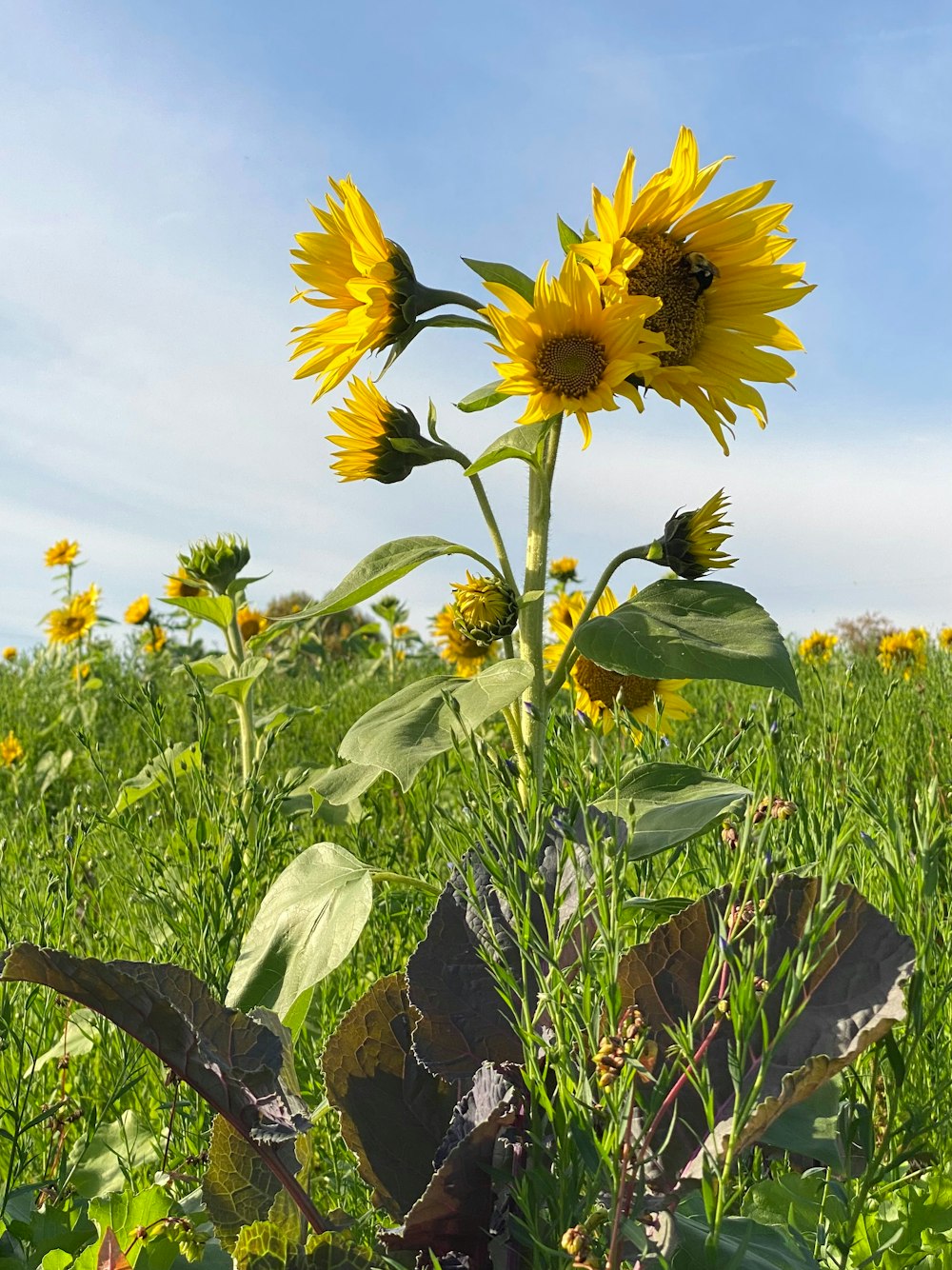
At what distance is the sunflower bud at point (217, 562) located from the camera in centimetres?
293

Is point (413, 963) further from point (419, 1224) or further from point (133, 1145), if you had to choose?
point (133, 1145)

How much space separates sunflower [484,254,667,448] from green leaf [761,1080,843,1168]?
942 millimetres

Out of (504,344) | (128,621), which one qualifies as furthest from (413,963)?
(128,621)

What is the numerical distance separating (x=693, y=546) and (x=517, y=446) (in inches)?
14.8

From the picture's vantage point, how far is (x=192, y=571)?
2951mm

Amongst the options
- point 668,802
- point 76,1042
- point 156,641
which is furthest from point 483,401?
point 156,641

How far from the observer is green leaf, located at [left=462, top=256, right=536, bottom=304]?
1.70 meters

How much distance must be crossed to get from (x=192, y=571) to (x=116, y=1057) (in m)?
1.78

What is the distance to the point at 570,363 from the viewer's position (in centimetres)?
161

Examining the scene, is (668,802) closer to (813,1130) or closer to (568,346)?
(813,1130)

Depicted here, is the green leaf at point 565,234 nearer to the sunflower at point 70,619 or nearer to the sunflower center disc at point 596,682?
the sunflower center disc at point 596,682

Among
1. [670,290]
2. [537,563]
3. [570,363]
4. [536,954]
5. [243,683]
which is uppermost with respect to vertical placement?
[670,290]

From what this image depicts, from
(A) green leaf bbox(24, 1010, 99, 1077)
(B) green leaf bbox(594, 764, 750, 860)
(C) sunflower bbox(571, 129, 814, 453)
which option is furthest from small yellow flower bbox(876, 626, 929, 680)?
(A) green leaf bbox(24, 1010, 99, 1077)

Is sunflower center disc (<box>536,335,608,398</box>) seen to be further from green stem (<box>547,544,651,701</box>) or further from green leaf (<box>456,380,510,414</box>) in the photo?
green stem (<box>547,544,651,701</box>)
